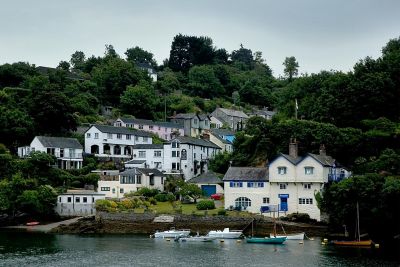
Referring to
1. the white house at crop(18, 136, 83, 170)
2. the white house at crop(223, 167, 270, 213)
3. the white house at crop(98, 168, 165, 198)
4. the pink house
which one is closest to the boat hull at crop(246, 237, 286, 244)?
the white house at crop(223, 167, 270, 213)

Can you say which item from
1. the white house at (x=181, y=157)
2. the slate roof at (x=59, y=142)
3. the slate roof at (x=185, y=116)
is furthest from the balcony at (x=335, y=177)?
the slate roof at (x=185, y=116)

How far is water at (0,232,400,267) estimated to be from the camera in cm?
5431

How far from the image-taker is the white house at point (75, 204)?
85.4 meters

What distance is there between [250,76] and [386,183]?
366 feet

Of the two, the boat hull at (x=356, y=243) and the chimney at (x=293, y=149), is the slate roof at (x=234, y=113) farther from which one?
the boat hull at (x=356, y=243)

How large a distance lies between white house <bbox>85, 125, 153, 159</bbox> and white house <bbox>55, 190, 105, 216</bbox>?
68.4 feet

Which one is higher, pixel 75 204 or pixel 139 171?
pixel 139 171

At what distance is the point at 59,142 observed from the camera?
10019cm

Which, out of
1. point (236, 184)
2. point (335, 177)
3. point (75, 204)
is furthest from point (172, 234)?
point (335, 177)

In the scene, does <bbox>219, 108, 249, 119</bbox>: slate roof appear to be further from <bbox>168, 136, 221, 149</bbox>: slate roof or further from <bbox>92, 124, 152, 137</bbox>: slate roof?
<bbox>92, 124, 152, 137</bbox>: slate roof

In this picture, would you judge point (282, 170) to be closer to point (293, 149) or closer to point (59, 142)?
point (293, 149)

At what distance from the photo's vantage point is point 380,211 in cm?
6712

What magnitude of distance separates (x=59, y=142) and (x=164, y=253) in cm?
4502

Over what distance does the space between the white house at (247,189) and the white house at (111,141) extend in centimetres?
3091
